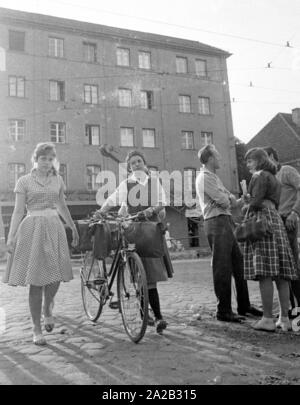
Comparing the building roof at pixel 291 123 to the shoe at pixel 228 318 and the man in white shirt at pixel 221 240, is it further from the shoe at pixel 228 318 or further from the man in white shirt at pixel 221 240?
the shoe at pixel 228 318

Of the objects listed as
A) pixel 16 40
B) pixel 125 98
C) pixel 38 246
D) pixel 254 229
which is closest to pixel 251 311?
pixel 254 229

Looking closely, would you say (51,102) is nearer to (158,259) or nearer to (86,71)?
(86,71)

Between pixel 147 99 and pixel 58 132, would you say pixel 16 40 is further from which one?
pixel 147 99

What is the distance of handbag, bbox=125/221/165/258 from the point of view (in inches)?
172

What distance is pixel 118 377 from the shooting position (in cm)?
310

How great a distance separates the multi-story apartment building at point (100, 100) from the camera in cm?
3066

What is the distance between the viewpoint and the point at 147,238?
438cm

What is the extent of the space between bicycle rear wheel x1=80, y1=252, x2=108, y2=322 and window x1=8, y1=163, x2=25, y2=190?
2559cm

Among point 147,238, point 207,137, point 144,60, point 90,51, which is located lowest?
point 147,238

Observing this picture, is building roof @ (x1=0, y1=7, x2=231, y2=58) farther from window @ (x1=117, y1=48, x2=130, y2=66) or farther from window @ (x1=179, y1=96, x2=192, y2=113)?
window @ (x1=179, y1=96, x2=192, y2=113)

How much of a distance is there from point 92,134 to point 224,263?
94.3ft

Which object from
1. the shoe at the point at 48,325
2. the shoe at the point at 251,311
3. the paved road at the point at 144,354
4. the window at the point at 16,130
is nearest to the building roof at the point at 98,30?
the window at the point at 16,130

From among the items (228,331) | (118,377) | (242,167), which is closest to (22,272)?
(118,377)
